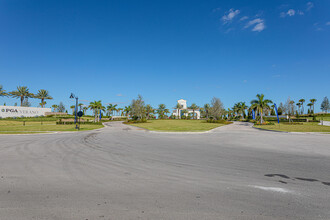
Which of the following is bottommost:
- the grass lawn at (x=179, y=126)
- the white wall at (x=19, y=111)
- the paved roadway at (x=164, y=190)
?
the grass lawn at (x=179, y=126)

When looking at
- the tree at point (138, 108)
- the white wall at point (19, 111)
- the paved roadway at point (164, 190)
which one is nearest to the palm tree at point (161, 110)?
the tree at point (138, 108)

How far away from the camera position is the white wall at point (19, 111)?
2090 inches

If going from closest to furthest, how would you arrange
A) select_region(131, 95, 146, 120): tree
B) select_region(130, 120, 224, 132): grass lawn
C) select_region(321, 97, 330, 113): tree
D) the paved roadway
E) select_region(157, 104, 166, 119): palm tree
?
the paved roadway < select_region(130, 120, 224, 132): grass lawn < select_region(131, 95, 146, 120): tree < select_region(157, 104, 166, 119): palm tree < select_region(321, 97, 330, 113): tree

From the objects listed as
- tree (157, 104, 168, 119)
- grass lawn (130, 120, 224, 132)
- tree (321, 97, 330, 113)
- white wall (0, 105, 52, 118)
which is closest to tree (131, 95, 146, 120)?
grass lawn (130, 120, 224, 132)

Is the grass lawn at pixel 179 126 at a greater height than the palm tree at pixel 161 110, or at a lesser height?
lesser

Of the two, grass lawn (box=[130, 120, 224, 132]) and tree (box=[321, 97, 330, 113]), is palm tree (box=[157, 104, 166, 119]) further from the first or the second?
tree (box=[321, 97, 330, 113])

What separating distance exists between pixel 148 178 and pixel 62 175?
262cm

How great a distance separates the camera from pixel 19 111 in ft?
188

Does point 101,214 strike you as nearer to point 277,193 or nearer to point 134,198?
point 134,198

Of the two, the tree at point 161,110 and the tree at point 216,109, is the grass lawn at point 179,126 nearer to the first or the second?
the tree at point 216,109

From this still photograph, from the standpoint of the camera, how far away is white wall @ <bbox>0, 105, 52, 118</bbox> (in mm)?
53094

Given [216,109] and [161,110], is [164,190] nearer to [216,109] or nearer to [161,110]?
[216,109]

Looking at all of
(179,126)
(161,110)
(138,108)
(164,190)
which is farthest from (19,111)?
(164,190)

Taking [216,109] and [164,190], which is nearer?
[164,190]
